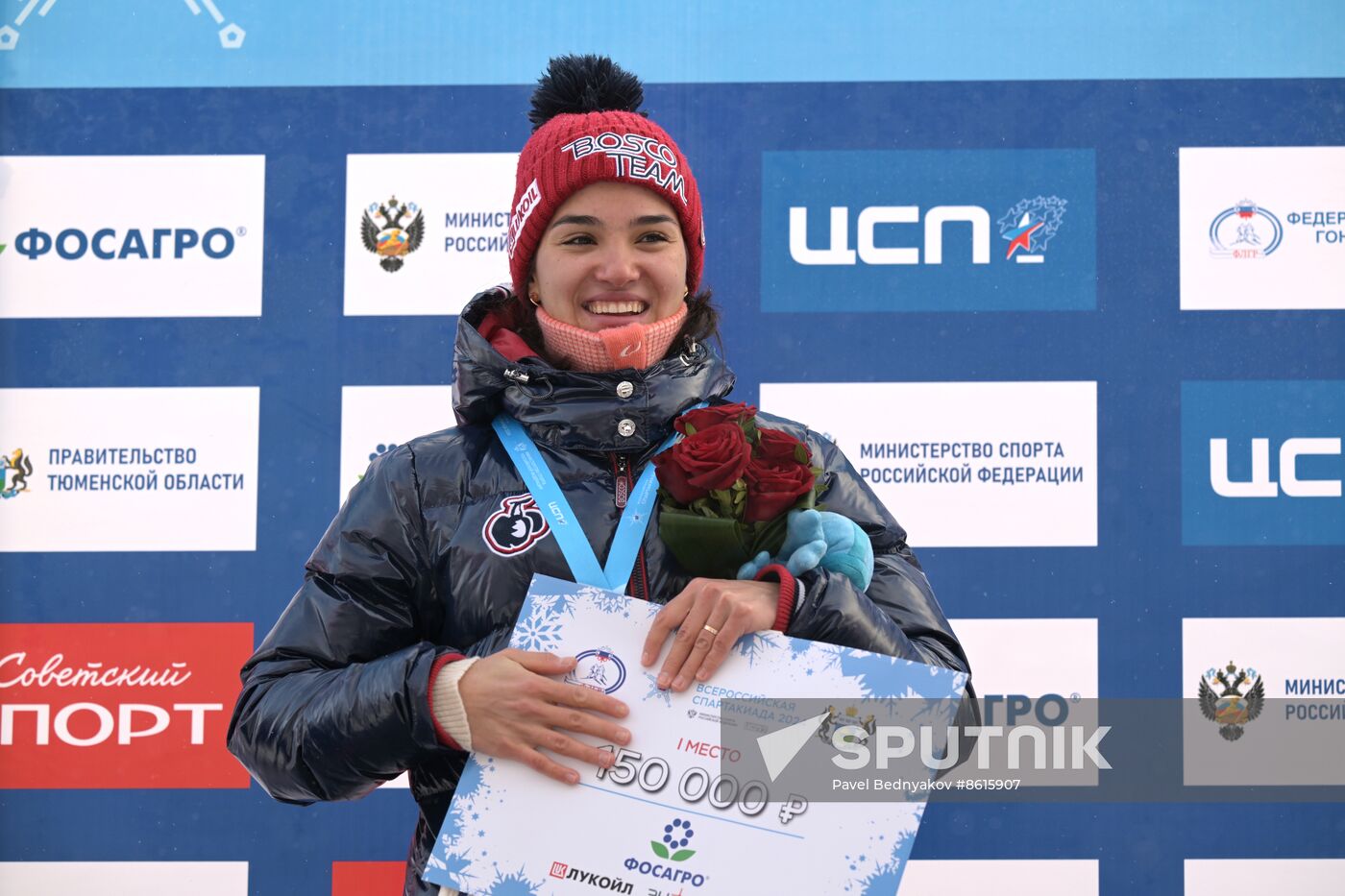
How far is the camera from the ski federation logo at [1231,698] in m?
2.73

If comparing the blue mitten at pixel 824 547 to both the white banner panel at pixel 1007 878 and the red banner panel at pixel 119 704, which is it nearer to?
the white banner panel at pixel 1007 878

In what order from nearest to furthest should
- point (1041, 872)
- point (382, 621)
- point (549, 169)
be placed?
point (382, 621), point (549, 169), point (1041, 872)

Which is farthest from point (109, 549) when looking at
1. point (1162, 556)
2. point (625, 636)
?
point (1162, 556)

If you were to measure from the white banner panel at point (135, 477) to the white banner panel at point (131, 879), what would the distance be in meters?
0.75

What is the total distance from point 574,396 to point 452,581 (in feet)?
0.78

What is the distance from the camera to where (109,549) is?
282cm

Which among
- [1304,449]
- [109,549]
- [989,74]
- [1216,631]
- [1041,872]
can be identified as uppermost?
[989,74]

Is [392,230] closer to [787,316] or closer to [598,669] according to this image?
[787,316]

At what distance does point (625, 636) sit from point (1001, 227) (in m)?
2.05

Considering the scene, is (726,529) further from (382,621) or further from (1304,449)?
(1304,449)

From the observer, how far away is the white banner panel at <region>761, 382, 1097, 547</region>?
2783mm

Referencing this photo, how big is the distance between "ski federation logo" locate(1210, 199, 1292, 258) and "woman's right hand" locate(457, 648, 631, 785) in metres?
2.35

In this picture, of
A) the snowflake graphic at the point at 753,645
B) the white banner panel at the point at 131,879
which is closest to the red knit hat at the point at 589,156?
the snowflake graphic at the point at 753,645

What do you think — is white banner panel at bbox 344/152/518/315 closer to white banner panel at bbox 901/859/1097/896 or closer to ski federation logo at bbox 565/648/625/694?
white banner panel at bbox 901/859/1097/896
